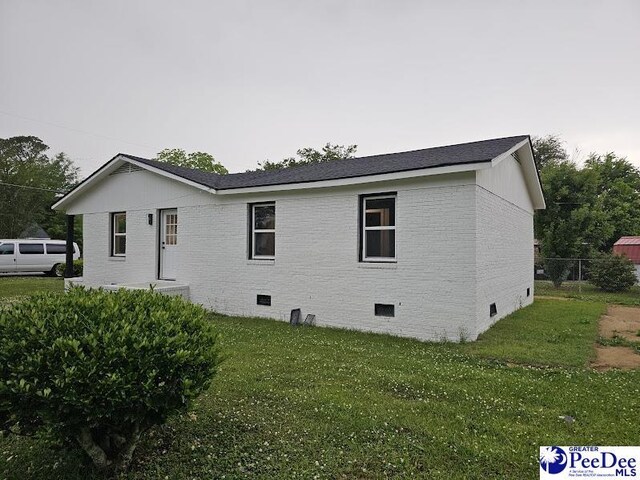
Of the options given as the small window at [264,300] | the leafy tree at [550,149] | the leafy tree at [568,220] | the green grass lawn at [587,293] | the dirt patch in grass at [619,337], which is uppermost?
the leafy tree at [550,149]

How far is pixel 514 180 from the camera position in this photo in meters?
11.5

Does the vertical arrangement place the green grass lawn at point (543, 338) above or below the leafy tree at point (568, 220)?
Result: below

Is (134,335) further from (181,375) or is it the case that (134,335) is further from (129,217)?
(129,217)

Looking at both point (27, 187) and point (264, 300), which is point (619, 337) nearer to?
Answer: point (264, 300)

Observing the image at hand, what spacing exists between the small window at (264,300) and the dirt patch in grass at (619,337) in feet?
22.7

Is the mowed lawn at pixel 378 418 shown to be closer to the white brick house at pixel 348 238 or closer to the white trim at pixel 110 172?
the white brick house at pixel 348 238

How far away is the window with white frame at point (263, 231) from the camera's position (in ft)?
34.8

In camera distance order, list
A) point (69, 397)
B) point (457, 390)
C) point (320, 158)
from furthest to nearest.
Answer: point (320, 158)
point (457, 390)
point (69, 397)

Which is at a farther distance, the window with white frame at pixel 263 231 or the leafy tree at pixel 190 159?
the leafy tree at pixel 190 159

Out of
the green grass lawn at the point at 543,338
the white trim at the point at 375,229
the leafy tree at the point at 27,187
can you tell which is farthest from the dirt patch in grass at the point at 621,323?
the leafy tree at the point at 27,187

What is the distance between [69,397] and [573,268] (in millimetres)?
22637

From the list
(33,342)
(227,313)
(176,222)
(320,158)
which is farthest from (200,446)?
(320,158)

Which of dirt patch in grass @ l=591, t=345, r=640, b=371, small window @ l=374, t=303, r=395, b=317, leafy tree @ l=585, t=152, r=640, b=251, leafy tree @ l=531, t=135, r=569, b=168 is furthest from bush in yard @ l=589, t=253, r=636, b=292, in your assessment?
leafy tree @ l=531, t=135, r=569, b=168
